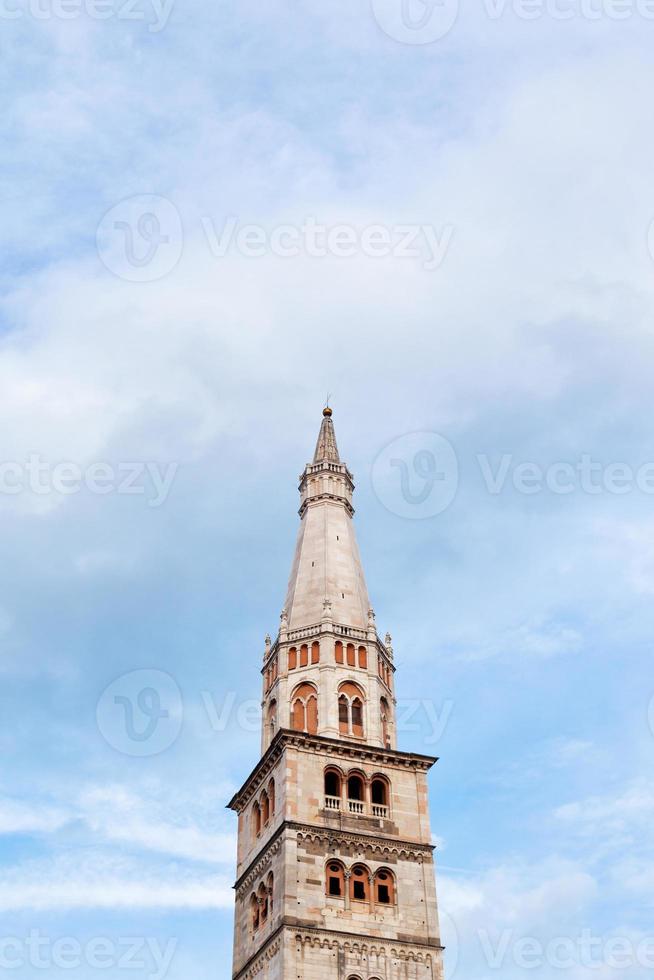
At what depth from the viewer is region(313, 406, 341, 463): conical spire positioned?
313ft

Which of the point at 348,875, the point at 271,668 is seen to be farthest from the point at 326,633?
the point at 348,875

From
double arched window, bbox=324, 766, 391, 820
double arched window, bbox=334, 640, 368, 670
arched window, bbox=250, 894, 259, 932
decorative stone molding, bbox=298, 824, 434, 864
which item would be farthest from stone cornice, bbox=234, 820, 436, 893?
double arched window, bbox=334, 640, 368, 670

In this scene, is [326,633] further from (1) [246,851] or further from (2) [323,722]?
(1) [246,851]

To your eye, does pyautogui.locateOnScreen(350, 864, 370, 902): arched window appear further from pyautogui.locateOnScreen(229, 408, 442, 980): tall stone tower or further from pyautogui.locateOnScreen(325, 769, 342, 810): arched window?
pyautogui.locateOnScreen(325, 769, 342, 810): arched window

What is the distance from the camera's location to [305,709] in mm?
78312

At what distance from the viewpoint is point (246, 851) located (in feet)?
250

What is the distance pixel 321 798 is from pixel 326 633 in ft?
42.5

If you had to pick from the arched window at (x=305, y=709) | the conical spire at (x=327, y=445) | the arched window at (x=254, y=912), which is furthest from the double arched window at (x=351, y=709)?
the conical spire at (x=327, y=445)

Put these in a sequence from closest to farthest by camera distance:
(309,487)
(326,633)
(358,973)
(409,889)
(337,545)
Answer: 1. (358,973)
2. (409,889)
3. (326,633)
4. (337,545)
5. (309,487)

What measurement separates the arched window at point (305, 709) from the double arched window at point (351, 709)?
1.70m

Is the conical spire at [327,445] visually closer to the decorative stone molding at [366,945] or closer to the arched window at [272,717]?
the arched window at [272,717]

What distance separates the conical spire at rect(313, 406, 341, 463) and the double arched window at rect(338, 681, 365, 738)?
74.5 ft

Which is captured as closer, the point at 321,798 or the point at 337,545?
the point at 321,798

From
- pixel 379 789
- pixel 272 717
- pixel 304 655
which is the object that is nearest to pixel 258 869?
pixel 379 789
